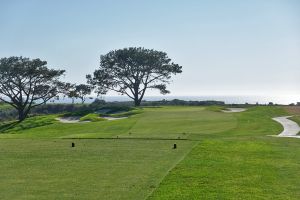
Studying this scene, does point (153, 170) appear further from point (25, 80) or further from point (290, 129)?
point (25, 80)

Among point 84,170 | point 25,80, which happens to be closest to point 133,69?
point 25,80

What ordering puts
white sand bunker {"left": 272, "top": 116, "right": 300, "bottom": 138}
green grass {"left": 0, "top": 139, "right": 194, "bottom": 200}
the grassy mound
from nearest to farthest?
green grass {"left": 0, "top": 139, "right": 194, "bottom": 200}, white sand bunker {"left": 272, "top": 116, "right": 300, "bottom": 138}, the grassy mound

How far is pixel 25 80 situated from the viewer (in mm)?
74688

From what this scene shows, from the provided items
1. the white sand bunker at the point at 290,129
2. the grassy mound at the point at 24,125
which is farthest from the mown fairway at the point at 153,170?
the grassy mound at the point at 24,125

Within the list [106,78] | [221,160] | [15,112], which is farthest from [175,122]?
[15,112]

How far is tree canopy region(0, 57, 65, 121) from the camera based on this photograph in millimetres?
72375

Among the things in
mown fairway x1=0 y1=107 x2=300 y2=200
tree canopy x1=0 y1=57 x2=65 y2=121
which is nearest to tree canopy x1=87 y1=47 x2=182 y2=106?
tree canopy x1=0 y1=57 x2=65 y2=121

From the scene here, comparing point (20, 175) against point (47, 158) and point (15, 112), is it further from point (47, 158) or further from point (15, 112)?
point (15, 112)

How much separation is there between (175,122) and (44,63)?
134 feet

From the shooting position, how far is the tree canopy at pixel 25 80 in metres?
72.4

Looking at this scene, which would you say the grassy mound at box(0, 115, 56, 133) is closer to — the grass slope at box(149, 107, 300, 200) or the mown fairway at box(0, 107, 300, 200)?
the mown fairway at box(0, 107, 300, 200)

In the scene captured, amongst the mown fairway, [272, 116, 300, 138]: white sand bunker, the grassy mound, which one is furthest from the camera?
the grassy mound

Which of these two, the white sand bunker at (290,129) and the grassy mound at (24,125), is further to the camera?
the grassy mound at (24,125)

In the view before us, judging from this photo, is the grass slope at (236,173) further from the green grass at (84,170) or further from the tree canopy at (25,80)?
the tree canopy at (25,80)
